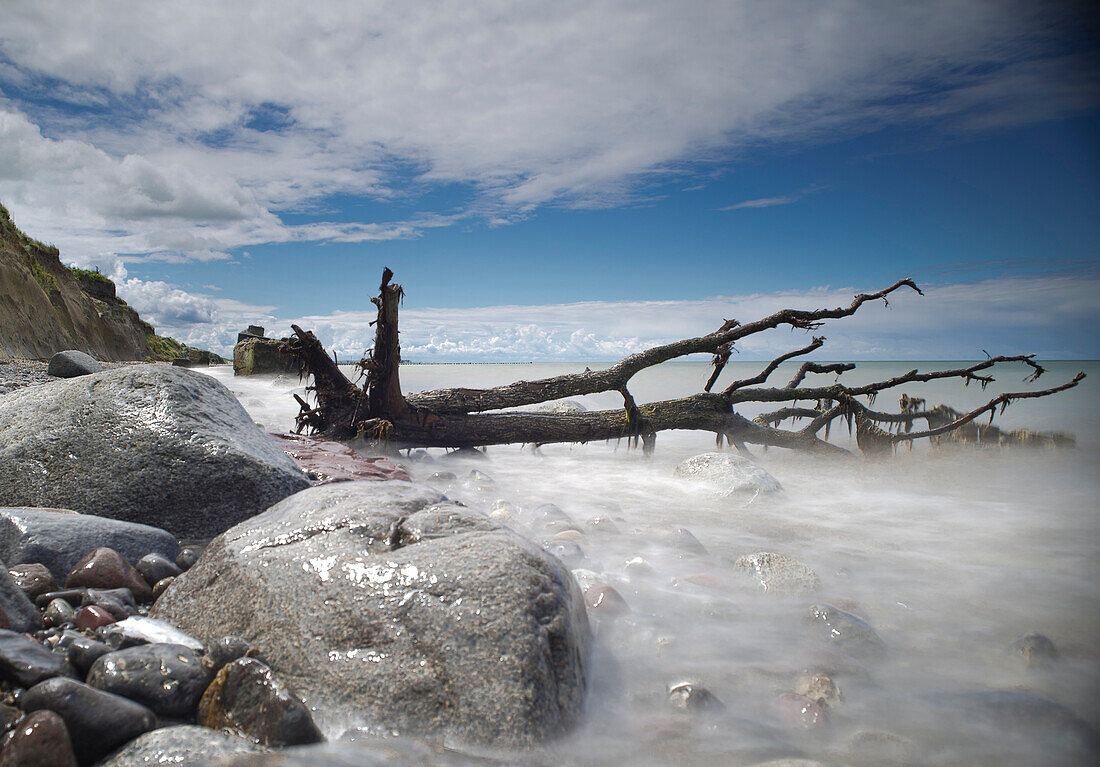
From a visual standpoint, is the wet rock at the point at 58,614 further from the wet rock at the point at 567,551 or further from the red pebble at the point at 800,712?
the red pebble at the point at 800,712

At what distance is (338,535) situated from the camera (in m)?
2.68

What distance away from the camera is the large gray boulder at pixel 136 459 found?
3707 millimetres

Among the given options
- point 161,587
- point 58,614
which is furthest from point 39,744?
point 161,587

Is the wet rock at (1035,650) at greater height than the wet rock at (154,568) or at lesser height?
lesser

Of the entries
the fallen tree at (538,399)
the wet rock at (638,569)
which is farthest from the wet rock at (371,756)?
the fallen tree at (538,399)

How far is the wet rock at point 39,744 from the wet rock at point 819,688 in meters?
2.63

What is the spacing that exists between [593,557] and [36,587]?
10.3ft

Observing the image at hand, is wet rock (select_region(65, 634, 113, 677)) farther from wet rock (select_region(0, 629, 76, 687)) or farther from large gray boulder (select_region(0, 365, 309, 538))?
large gray boulder (select_region(0, 365, 309, 538))

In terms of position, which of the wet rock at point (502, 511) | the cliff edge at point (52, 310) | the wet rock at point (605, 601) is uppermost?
the cliff edge at point (52, 310)

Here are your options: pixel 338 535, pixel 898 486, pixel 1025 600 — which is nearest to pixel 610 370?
pixel 898 486

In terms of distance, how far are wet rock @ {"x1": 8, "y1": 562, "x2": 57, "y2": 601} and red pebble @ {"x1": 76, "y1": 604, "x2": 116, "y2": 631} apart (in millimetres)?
348

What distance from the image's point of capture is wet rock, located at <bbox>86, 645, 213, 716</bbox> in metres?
1.84

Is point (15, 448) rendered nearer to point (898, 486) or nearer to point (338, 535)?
point (338, 535)

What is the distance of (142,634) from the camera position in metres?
2.18
